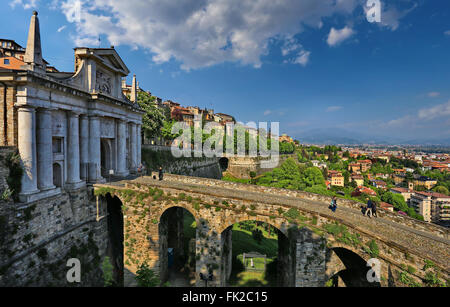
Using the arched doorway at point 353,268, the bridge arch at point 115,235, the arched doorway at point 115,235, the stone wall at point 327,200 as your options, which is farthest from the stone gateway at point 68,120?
the arched doorway at point 353,268

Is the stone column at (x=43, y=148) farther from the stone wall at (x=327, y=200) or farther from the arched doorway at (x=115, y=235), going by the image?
the stone wall at (x=327, y=200)

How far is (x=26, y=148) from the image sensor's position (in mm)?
11570

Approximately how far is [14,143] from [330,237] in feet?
56.1

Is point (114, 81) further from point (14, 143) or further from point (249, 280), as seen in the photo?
point (249, 280)

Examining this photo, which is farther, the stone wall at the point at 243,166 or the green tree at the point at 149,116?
the stone wall at the point at 243,166

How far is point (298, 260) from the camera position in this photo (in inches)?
457

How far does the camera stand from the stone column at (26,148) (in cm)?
1149

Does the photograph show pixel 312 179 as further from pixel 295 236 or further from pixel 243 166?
pixel 295 236

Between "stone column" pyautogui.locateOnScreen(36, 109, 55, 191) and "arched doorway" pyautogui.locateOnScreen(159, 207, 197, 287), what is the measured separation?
7195 mm

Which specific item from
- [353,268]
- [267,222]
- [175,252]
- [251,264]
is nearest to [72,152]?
[175,252]

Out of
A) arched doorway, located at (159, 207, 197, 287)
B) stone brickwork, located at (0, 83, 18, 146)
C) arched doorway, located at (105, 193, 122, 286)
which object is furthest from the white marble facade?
arched doorway, located at (159, 207, 197, 287)

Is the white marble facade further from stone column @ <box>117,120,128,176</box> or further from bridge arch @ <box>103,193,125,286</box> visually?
bridge arch @ <box>103,193,125,286</box>

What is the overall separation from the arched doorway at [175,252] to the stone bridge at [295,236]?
0.17 metres

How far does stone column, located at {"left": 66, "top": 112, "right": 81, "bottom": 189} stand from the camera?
49.0 ft
